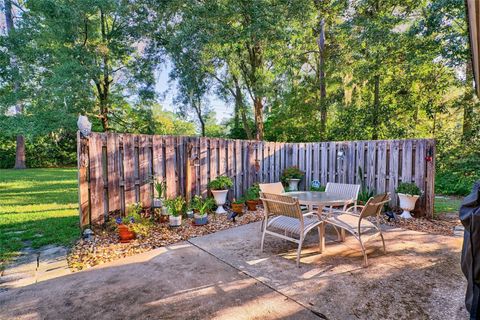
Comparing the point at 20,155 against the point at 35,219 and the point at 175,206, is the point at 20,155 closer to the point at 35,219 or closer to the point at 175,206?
the point at 35,219

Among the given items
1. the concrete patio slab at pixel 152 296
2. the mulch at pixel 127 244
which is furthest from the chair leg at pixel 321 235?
the mulch at pixel 127 244

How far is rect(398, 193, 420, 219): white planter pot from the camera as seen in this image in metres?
4.80

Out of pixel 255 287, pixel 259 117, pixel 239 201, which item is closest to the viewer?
pixel 255 287

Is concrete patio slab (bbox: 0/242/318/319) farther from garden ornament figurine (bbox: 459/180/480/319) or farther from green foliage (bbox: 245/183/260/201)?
green foliage (bbox: 245/183/260/201)

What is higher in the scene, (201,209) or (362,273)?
(201,209)

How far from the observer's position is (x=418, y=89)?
8.03 metres

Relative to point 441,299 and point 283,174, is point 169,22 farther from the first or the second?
point 441,299

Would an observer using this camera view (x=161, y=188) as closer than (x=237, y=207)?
Yes

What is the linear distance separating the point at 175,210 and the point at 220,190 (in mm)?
1169

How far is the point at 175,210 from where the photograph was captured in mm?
4371

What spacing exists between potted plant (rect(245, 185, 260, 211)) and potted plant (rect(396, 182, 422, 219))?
2.89 meters

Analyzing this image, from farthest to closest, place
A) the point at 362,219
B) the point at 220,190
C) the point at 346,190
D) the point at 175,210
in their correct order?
the point at 220,190 → the point at 175,210 → the point at 346,190 → the point at 362,219

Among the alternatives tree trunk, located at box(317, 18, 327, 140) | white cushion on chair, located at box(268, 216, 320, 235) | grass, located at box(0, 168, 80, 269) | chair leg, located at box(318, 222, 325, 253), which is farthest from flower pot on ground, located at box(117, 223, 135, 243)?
tree trunk, located at box(317, 18, 327, 140)

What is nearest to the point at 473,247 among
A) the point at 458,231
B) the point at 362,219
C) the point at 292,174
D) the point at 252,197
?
the point at 362,219
